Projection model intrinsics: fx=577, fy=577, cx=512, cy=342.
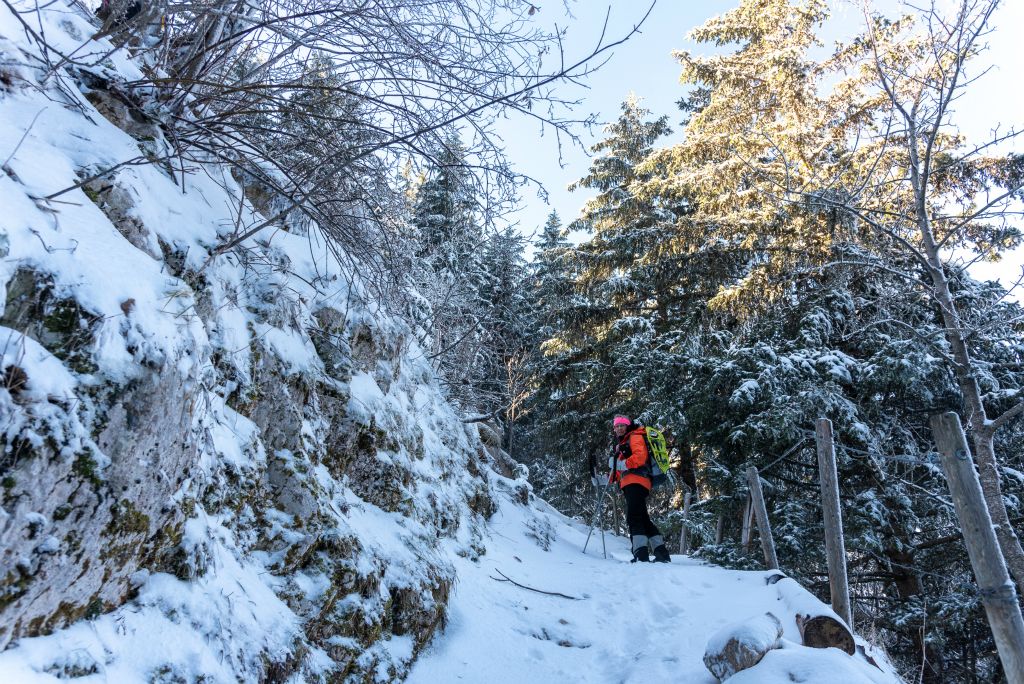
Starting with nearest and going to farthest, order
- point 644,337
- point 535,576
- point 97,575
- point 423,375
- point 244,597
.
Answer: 1. point 97,575
2. point 244,597
3. point 535,576
4. point 423,375
5. point 644,337

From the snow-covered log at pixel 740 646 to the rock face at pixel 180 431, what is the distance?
6.21 ft

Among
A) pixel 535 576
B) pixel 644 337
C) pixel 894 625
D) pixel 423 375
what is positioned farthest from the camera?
pixel 644 337

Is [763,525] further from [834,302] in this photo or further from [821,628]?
[834,302]

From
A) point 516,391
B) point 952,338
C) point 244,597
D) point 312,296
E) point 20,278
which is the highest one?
point 952,338

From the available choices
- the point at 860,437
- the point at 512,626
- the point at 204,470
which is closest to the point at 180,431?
the point at 204,470

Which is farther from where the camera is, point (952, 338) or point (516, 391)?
point (516, 391)

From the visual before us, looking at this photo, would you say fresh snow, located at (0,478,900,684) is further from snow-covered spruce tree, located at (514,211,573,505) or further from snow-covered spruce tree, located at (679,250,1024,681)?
snow-covered spruce tree, located at (514,211,573,505)

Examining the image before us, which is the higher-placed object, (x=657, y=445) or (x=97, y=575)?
(x=657, y=445)

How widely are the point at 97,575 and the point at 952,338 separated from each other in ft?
26.1

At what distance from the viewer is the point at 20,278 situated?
82.7 inches

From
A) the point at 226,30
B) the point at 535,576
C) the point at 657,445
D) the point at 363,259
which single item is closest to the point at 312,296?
the point at 363,259

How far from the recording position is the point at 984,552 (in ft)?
13.7

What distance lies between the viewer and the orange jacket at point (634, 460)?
7762mm

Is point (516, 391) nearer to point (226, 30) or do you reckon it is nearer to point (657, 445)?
point (657, 445)
